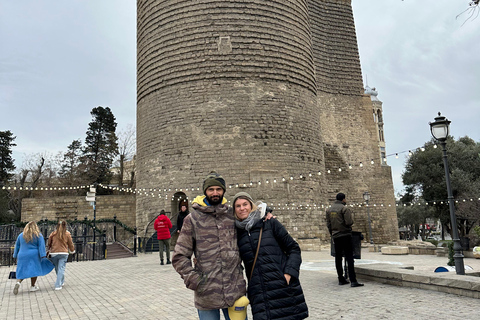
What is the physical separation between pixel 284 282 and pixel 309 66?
50.2 ft

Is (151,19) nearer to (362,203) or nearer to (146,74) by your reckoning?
(146,74)

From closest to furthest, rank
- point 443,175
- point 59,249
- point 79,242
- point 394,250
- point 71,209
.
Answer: point 59,249 < point 79,242 < point 394,250 < point 71,209 < point 443,175

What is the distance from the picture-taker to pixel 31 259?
21.7ft

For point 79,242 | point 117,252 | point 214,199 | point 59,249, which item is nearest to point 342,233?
point 214,199

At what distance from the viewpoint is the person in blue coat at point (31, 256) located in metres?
6.50

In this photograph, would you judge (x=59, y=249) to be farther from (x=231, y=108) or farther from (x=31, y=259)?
(x=231, y=108)

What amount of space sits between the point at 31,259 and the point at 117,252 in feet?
23.7

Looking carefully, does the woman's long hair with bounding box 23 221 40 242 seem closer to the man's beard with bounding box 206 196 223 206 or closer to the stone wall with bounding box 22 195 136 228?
the man's beard with bounding box 206 196 223 206

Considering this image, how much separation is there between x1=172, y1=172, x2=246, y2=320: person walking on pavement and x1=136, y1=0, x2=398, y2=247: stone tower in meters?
11.0

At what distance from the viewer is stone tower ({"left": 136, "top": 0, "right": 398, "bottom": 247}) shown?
14219 millimetres

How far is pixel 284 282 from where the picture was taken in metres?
2.63

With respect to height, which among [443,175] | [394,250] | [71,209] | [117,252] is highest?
[443,175]

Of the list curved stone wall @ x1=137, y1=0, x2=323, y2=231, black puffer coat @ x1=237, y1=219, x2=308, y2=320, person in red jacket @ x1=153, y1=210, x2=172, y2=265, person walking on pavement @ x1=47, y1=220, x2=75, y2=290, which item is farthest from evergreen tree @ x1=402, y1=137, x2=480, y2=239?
black puffer coat @ x1=237, y1=219, x2=308, y2=320

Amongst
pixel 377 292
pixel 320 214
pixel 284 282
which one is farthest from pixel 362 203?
pixel 284 282
